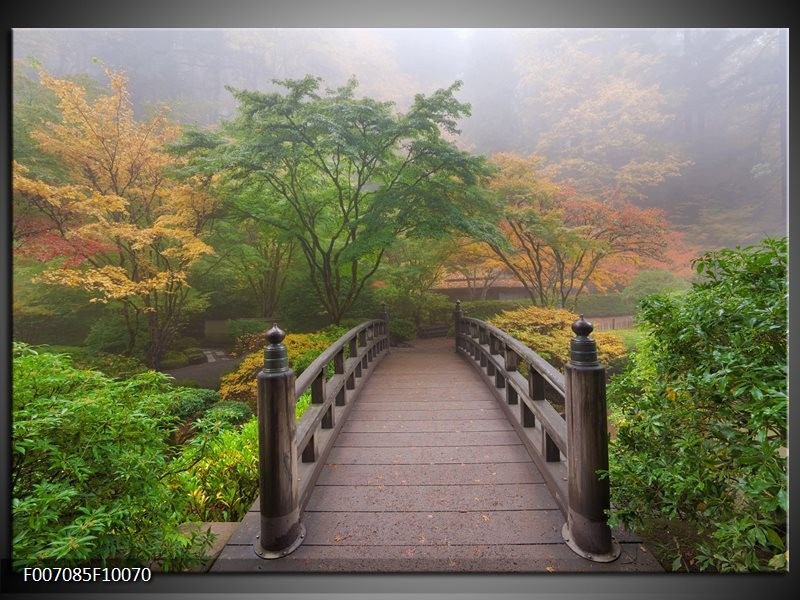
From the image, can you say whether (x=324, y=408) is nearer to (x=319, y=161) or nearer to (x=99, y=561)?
(x=99, y=561)

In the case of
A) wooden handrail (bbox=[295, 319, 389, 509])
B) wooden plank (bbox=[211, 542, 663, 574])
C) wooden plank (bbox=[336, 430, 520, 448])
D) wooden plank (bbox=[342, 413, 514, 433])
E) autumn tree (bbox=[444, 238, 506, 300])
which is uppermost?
autumn tree (bbox=[444, 238, 506, 300])

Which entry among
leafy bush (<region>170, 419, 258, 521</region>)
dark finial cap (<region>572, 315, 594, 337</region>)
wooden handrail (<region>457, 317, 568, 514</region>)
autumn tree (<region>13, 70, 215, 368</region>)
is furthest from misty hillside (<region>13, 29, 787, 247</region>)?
leafy bush (<region>170, 419, 258, 521</region>)

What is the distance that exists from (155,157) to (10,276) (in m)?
4.56

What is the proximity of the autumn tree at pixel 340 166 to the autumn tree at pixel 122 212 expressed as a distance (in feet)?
2.62

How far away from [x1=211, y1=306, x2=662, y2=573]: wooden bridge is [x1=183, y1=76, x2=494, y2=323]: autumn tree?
11.7ft

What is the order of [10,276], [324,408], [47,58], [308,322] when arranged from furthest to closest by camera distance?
[308,322] → [47,58] → [324,408] → [10,276]

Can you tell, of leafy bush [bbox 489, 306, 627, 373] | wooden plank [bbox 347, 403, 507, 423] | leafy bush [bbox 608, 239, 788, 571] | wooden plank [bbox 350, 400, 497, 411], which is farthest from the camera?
leafy bush [bbox 489, 306, 627, 373]

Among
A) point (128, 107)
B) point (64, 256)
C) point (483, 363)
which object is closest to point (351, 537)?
point (483, 363)

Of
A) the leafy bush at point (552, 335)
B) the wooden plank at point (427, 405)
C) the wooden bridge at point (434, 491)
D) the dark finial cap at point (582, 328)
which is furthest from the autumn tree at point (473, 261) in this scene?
the dark finial cap at point (582, 328)

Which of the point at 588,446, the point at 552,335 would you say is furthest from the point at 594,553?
the point at 552,335

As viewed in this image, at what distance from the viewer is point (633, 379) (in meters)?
1.70

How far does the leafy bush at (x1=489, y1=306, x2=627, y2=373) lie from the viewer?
17.3ft

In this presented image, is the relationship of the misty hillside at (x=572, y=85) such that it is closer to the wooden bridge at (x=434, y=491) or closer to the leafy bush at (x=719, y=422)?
the leafy bush at (x=719, y=422)

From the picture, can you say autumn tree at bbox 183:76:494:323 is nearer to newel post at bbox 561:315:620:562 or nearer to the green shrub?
the green shrub
